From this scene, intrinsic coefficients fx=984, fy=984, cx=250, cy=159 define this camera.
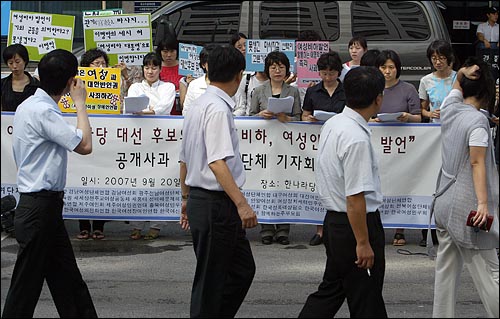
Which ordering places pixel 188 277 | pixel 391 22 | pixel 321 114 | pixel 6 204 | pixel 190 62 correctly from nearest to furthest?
pixel 6 204 → pixel 188 277 → pixel 321 114 → pixel 190 62 → pixel 391 22

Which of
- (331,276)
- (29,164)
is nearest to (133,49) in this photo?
(29,164)

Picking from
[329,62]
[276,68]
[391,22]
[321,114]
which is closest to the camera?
[321,114]

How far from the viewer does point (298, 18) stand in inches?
550

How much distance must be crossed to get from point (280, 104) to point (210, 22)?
5049 mm

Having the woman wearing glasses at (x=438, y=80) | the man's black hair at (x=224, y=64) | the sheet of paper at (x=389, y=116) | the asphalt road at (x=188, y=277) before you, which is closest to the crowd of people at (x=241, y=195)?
the man's black hair at (x=224, y=64)

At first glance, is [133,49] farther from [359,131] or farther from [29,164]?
[359,131]

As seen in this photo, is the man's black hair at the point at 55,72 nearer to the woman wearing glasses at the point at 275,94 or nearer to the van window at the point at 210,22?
the woman wearing glasses at the point at 275,94

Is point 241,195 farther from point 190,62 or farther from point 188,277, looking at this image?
point 190,62

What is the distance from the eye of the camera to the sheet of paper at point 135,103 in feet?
30.0

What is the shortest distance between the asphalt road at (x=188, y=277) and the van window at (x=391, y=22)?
4.68 meters

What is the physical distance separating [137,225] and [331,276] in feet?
14.7

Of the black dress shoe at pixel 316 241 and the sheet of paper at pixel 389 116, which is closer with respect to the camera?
the sheet of paper at pixel 389 116

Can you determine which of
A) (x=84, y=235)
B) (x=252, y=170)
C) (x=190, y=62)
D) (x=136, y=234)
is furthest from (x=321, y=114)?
(x=84, y=235)

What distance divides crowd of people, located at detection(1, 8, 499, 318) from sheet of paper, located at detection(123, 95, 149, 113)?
328cm
